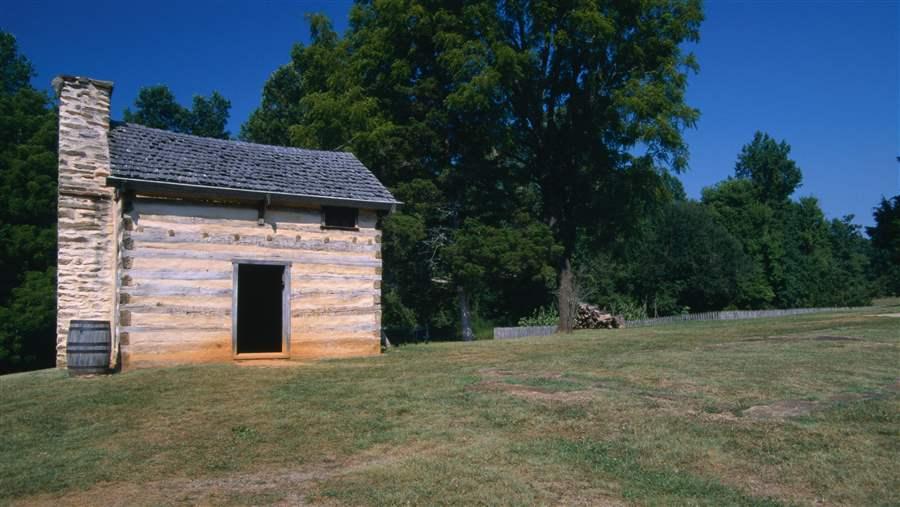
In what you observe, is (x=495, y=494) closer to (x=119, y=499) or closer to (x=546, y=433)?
(x=546, y=433)

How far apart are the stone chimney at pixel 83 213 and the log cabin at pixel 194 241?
2 centimetres

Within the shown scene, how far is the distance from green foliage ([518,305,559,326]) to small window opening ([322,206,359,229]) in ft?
59.6

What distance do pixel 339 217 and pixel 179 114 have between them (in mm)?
43119

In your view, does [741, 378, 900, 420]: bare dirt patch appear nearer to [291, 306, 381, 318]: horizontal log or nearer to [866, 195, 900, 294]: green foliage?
[291, 306, 381, 318]: horizontal log

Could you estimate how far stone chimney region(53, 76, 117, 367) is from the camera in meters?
16.1

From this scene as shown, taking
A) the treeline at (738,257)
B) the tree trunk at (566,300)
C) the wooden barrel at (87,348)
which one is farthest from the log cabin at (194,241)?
the treeline at (738,257)

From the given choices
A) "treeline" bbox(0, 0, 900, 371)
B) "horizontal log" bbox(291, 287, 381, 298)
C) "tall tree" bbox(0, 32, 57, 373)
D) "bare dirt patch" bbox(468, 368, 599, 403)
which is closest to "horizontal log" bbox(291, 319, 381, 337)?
"horizontal log" bbox(291, 287, 381, 298)

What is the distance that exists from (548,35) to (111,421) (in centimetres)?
2300

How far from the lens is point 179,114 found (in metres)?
55.7

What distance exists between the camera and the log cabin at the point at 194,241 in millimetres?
15062

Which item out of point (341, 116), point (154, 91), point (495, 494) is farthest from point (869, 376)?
point (154, 91)

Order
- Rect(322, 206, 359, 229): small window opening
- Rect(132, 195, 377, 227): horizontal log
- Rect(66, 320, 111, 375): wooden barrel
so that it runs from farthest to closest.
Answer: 1. Rect(322, 206, 359, 229): small window opening
2. Rect(132, 195, 377, 227): horizontal log
3. Rect(66, 320, 111, 375): wooden barrel

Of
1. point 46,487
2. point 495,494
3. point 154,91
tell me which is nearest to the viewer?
point 495,494

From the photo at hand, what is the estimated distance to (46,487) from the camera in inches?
278
